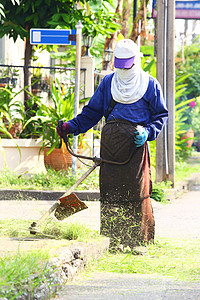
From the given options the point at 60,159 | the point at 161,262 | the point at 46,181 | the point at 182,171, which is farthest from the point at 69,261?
the point at 182,171

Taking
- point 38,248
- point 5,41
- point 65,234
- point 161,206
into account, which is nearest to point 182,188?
point 161,206

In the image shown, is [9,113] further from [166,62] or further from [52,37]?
[166,62]

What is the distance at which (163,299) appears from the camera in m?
4.25

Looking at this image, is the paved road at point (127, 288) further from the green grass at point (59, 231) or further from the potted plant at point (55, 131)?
the potted plant at point (55, 131)

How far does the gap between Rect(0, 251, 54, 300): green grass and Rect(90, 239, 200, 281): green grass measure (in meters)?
0.95

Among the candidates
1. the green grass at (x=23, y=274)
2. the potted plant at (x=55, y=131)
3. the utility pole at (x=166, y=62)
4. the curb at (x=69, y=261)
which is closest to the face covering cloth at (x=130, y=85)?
the curb at (x=69, y=261)

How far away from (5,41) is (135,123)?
10.5 meters

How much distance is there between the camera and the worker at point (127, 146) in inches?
232

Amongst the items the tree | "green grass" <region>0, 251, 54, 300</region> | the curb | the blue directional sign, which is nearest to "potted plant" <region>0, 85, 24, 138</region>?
the tree

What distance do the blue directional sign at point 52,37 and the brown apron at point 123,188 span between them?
4.91 meters

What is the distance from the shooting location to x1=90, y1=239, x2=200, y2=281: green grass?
201 inches

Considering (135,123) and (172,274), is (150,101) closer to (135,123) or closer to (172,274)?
(135,123)

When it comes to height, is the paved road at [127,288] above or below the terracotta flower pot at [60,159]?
below

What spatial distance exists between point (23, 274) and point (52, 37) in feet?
23.5
